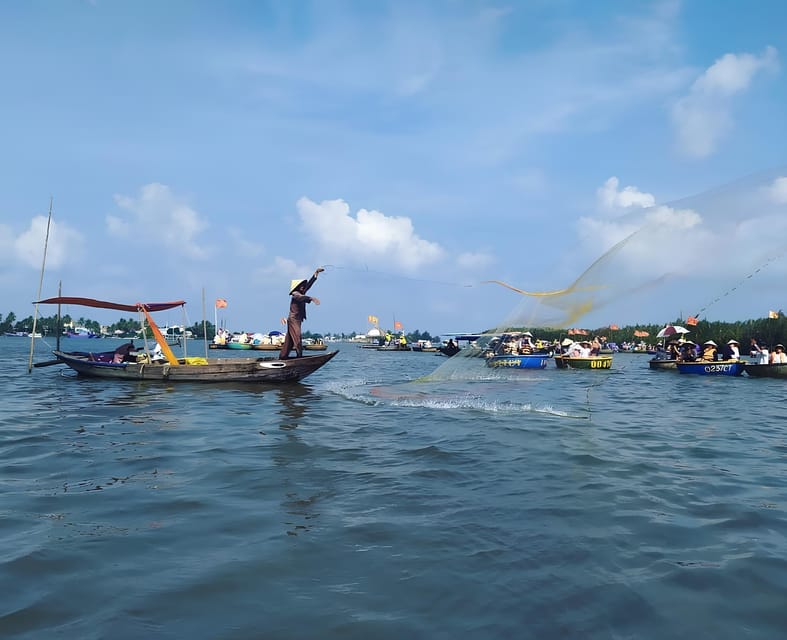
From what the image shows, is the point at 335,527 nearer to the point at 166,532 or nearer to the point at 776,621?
the point at 166,532

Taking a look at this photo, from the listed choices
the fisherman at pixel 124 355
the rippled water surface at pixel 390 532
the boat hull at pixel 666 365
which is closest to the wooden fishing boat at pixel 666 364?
the boat hull at pixel 666 365

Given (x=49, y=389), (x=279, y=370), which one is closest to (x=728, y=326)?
(x=279, y=370)

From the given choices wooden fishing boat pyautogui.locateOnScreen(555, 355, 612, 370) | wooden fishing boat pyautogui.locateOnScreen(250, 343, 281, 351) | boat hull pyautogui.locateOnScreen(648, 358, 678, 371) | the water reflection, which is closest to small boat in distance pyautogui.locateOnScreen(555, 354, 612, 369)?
wooden fishing boat pyautogui.locateOnScreen(555, 355, 612, 370)

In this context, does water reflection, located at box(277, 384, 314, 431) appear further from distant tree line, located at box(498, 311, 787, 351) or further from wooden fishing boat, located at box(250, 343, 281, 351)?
wooden fishing boat, located at box(250, 343, 281, 351)

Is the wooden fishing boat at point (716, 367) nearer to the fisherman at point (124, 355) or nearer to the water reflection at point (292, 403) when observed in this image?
the water reflection at point (292, 403)

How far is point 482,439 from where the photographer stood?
10312 mm

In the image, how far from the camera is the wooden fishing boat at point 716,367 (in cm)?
3075

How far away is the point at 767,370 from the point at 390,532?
31.4 metres

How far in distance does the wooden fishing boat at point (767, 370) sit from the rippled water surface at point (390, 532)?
Result: 21.2m

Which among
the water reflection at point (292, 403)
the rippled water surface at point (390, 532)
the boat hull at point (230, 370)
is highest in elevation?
the boat hull at point (230, 370)

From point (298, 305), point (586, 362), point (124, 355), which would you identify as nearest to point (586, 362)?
point (586, 362)

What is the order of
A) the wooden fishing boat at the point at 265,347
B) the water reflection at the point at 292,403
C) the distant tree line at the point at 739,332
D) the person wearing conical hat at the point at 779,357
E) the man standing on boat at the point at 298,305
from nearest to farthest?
the water reflection at the point at 292,403 → the man standing on boat at the point at 298,305 → the person wearing conical hat at the point at 779,357 → the distant tree line at the point at 739,332 → the wooden fishing boat at the point at 265,347

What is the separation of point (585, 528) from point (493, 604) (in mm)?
1987

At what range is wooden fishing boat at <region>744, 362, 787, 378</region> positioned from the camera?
28.3 meters
